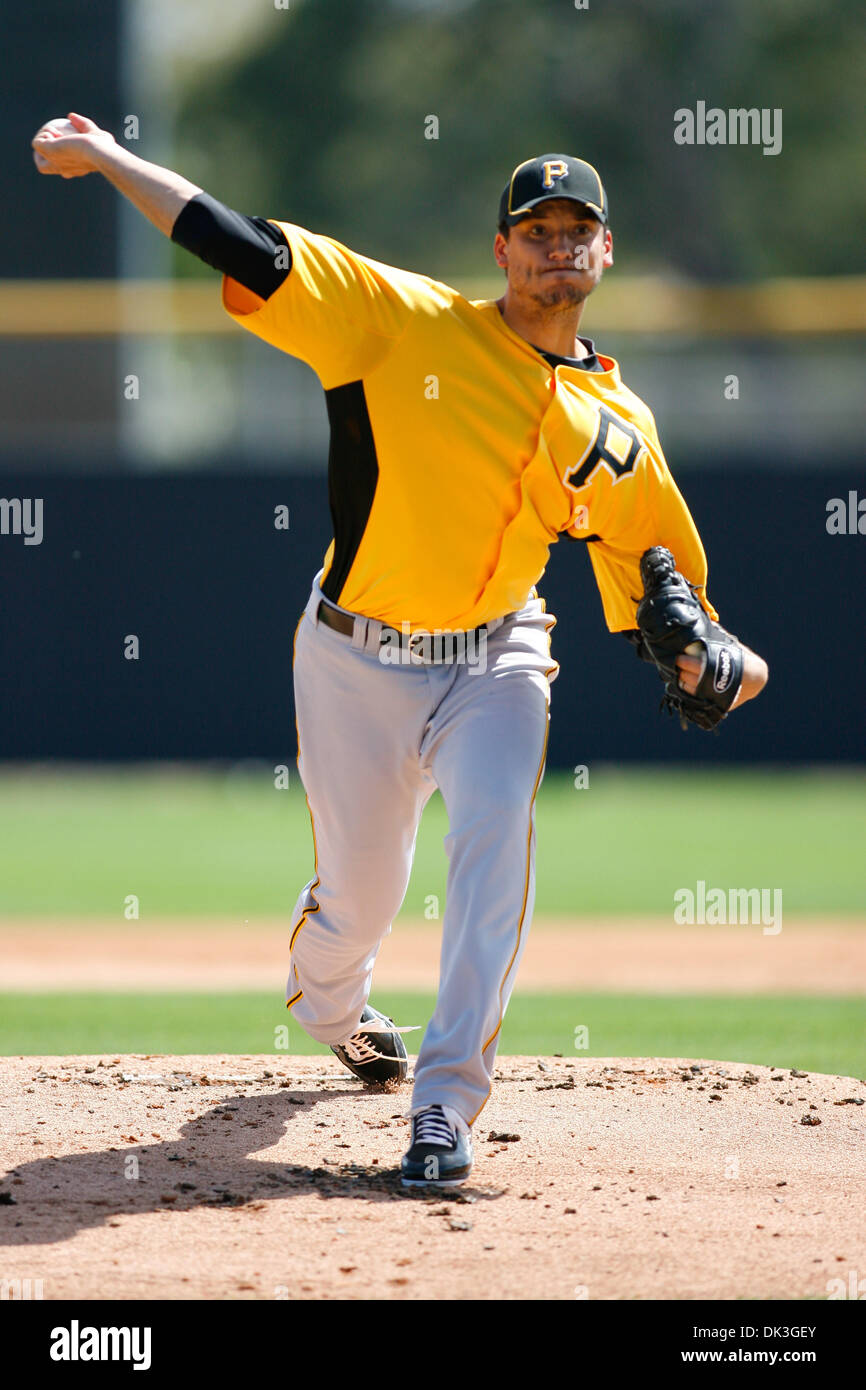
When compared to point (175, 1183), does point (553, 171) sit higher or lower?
higher

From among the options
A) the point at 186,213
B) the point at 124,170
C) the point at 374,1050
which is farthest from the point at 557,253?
the point at 374,1050

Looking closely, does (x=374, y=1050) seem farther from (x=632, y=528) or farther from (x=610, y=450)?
(x=610, y=450)

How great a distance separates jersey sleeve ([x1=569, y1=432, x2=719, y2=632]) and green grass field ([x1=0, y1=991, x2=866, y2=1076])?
195 centimetres

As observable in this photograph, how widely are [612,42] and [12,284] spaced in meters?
19.6

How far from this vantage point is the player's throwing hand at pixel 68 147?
12.1 feet

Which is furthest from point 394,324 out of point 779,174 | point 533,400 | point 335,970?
point 779,174

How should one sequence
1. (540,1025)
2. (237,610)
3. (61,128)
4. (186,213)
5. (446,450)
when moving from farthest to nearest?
(237,610) < (540,1025) < (446,450) < (61,128) < (186,213)

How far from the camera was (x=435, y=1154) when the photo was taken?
3816 mm

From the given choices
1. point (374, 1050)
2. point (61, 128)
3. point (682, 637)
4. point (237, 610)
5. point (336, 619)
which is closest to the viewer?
point (61, 128)

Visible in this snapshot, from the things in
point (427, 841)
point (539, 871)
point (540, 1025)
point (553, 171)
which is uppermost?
point (553, 171)

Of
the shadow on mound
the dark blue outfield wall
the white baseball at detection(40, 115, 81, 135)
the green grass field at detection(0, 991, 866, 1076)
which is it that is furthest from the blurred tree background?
the shadow on mound

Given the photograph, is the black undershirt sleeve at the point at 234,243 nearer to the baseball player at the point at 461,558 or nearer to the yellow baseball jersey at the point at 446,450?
the baseball player at the point at 461,558

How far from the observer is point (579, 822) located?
41.3 feet

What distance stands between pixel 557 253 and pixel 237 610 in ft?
33.4
